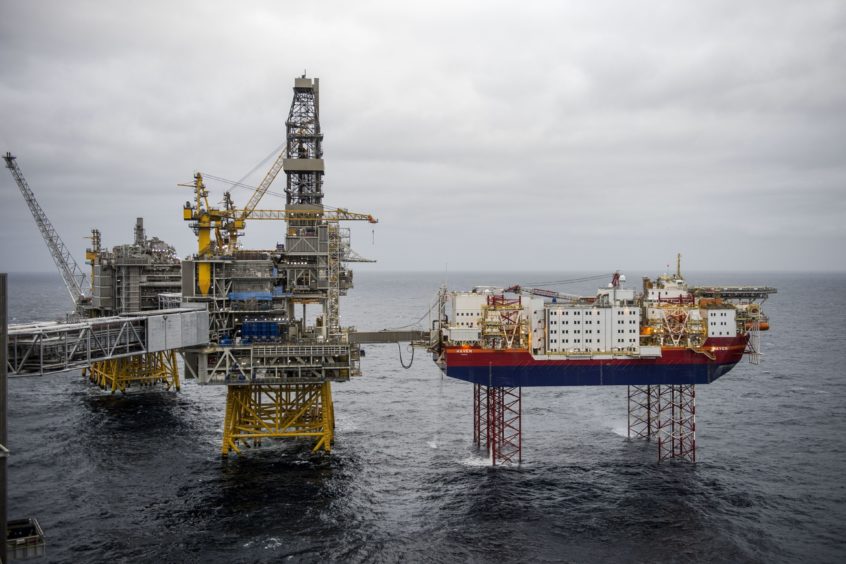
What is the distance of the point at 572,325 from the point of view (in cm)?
4038

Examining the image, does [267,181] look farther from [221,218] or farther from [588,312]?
[588,312]

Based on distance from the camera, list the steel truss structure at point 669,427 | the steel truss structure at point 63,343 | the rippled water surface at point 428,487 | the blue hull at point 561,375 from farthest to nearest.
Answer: the steel truss structure at point 669,427
the blue hull at point 561,375
the rippled water surface at point 428,487
the steel truss structure at point 63,343

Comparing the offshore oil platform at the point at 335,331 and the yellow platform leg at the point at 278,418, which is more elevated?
the offshore oil platform at the point at 335,331

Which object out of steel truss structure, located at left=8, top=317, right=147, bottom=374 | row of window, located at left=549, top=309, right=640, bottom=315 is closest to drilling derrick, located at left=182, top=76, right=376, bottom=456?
steel truss structure, located at left=8, top=317, right=147, bottom=374

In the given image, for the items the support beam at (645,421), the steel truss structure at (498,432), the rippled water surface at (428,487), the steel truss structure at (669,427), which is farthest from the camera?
the support beam at (645,421)

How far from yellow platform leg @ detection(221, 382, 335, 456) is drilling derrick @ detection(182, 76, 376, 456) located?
70mm

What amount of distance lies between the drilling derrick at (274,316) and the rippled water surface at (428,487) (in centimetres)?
297

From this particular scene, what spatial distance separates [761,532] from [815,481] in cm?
944

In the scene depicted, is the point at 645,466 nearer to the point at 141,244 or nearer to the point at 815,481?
the point at 815,481

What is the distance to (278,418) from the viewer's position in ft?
142

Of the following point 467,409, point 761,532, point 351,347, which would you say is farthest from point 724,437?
point 351,347

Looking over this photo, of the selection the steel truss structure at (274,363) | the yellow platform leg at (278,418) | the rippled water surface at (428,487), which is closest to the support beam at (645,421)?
the rippled water surface at (428,487)

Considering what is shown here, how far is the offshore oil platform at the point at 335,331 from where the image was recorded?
40.1m

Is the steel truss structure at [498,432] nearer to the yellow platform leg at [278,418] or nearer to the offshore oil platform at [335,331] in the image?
the offshore oil platform at [335,331]
